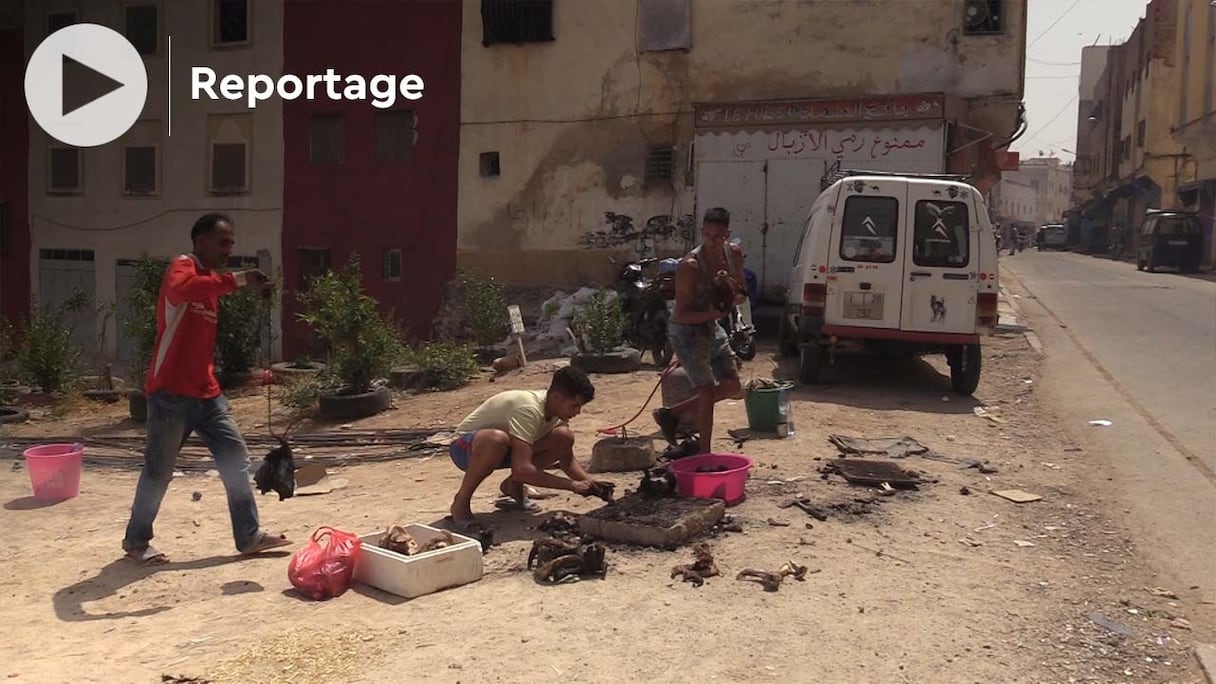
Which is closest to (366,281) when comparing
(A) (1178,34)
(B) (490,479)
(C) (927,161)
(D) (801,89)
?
(D) (801,89)

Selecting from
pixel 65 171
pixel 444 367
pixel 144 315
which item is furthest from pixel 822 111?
pixel 65 171

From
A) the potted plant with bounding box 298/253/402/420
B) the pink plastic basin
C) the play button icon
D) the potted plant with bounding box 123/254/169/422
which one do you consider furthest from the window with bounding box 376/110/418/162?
the pink plastic basin

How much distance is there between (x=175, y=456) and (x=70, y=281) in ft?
67.7

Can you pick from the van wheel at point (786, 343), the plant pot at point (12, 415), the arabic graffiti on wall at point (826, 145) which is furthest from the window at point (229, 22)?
the van wheel at point (786, 343)

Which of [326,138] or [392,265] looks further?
[326,138]

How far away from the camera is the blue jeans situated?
16.8ft

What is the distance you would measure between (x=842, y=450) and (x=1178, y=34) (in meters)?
42.3

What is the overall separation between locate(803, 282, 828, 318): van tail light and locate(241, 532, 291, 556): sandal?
20.4 feet

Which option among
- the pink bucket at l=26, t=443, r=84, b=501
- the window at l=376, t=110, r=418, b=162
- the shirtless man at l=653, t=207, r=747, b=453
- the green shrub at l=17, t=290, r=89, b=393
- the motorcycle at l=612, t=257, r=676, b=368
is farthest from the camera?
the window at l=376, t=110, r=418, b=162

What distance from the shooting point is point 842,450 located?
24.0 ft

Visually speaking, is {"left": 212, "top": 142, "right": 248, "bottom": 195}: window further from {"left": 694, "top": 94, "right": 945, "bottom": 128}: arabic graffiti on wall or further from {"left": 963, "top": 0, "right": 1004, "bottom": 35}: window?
{"left": 963, "top": 0, "right": 1004, "bottom": 35}: window

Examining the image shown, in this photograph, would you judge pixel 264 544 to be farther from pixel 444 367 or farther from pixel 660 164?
pixel 660 164

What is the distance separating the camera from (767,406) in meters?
7.85

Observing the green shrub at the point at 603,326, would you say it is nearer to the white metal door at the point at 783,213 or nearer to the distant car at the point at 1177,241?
the white metal door at the point at 783,213
